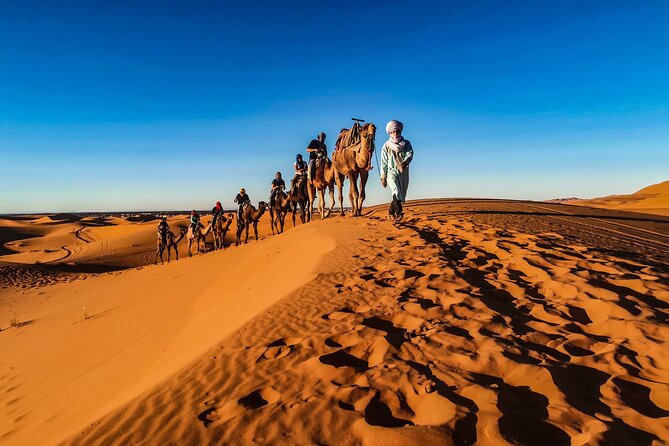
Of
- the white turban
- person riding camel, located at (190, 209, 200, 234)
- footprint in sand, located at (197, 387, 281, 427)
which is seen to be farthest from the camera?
person riding camel, located at (190, 209, 200, 234)

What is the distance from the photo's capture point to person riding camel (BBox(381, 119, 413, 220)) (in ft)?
32.9

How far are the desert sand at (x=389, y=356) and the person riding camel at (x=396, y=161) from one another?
8.08 feet

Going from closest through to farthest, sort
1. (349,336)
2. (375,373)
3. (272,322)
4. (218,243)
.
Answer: (375,373) → (349,336) → (272,322) → (218,243)

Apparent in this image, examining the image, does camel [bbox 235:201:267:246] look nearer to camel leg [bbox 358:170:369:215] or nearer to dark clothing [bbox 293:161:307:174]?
dark clothing [bbox 293:161:307:174]

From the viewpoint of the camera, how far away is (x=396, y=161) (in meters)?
10.1

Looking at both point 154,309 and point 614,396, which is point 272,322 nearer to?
point 614,396

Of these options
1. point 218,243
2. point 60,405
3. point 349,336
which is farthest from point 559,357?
point 218,243

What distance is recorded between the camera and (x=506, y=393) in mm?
2557

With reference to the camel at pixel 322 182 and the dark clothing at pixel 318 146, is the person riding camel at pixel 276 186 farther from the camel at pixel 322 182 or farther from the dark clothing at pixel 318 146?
the dark clothing at pixel 318 146

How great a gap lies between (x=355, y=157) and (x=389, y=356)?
1053cm

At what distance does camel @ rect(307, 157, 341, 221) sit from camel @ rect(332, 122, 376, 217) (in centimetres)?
80

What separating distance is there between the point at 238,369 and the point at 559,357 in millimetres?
2763

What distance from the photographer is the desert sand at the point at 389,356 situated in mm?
2400

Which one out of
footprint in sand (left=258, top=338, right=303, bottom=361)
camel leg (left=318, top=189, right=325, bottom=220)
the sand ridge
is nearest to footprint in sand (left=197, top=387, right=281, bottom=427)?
footprint in sand (left=258, top=338, right=303, bottom=361)
